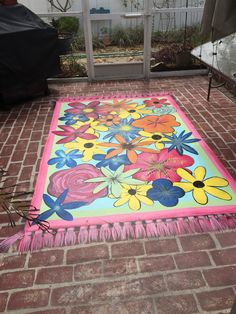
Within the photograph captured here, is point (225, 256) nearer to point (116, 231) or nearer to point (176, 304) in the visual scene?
point (176, 304)

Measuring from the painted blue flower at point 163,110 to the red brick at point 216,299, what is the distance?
2.50 m

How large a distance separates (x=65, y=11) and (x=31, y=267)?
416cm

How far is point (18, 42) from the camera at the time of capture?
384 cm

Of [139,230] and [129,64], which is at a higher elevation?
[129,64]

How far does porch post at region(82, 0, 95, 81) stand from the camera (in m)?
4.49

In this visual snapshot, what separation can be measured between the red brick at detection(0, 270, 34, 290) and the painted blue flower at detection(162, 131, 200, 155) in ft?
6.06

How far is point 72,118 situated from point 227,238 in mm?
2456

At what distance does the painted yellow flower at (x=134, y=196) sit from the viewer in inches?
92.5

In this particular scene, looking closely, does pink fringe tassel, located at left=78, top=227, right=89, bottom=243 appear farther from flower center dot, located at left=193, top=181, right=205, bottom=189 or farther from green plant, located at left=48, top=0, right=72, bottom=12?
green plant, located at left=48, top=0, right=72, bottom=12

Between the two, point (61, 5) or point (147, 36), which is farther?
point (147, 36)

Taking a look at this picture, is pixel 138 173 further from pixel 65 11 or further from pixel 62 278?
pixel 65 11

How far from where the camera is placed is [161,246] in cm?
201

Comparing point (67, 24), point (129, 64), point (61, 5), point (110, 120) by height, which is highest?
point (61, 5)

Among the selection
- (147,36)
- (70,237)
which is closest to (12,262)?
(70,237)
